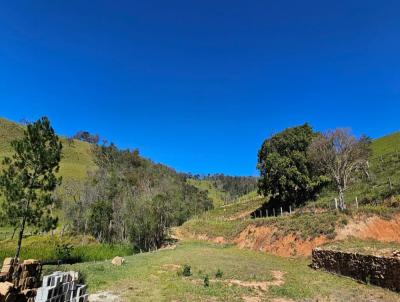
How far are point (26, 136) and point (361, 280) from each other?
2704 centimetres

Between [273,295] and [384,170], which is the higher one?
[384,170]

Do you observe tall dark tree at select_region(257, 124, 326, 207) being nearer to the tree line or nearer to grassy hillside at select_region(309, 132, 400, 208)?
grassy hillside at select_region(309, 132, 400, 208)

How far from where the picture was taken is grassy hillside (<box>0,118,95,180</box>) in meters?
115

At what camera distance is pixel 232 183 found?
572 ft

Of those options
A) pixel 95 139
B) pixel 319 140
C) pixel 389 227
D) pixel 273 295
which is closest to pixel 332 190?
pixel 319 140

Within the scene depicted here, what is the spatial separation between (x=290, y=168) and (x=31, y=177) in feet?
103

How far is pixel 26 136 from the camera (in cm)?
2798

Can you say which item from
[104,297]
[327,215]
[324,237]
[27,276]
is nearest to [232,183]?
[327,215]

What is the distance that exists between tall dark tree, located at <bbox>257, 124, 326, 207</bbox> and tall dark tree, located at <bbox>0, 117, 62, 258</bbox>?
28.8 m

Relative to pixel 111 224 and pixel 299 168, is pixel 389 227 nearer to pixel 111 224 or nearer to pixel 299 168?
pixel 299 168

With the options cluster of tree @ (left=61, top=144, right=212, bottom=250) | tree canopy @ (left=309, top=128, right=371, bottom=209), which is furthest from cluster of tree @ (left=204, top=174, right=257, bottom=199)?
tree canopy @ (left=309, top=128, right=371, bottom=209)

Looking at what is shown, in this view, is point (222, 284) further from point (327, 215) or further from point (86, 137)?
point (86, 137)

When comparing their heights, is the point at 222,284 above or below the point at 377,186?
below

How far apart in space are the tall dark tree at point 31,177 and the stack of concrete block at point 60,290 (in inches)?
706
